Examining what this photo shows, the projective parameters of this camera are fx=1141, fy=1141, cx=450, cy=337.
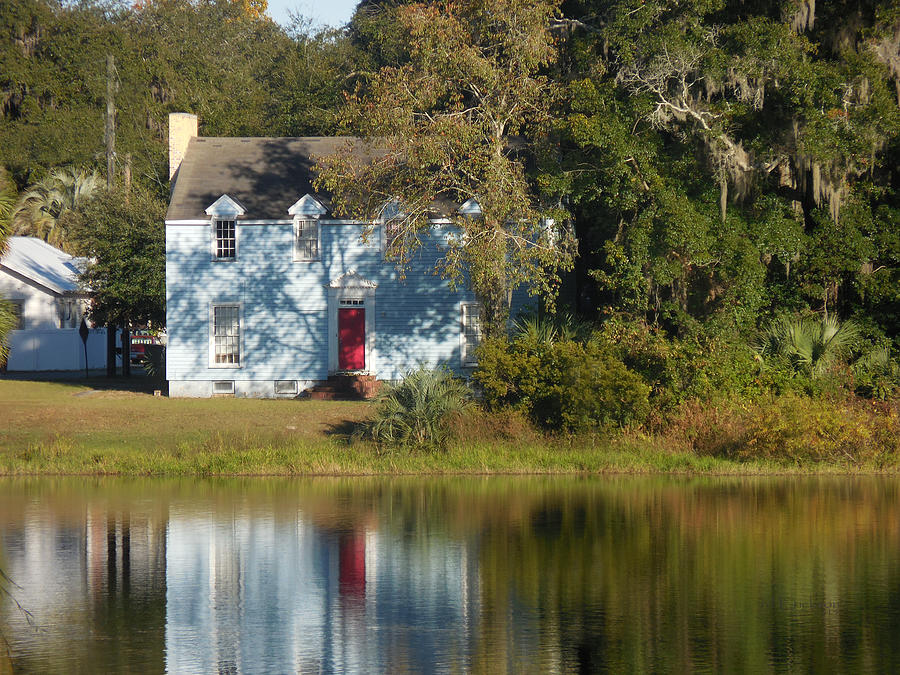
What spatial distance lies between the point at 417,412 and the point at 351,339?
12.9m

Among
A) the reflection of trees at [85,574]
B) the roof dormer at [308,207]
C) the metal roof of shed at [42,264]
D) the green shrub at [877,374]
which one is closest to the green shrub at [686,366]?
the green shrub at [877,374]

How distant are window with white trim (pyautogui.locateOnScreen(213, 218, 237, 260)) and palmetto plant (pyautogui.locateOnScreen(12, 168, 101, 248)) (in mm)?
29790

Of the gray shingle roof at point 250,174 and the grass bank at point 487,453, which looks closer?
the grass bank at point 487,453

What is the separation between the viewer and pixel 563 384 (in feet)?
85.5

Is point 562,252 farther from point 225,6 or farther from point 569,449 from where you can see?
point 225,6

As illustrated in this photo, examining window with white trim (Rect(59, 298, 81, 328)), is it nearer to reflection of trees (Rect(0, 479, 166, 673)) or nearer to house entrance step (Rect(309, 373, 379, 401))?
house entrance step (Rect(309, 373, 379, 401))

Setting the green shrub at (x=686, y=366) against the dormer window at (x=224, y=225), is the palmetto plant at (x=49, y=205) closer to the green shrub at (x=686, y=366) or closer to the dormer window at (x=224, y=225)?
the dormer window at (x=224, y=225)

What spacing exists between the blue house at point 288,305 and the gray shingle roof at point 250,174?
0.34 feet

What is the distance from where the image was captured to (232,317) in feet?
125

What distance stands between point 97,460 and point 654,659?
54.8ft

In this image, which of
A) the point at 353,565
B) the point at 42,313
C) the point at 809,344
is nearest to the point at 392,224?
the point at 809,344

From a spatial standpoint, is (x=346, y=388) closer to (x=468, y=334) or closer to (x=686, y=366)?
(x=468, y=334)

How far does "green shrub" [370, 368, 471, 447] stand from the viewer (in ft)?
82.5

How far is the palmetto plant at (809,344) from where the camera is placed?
27.8m
